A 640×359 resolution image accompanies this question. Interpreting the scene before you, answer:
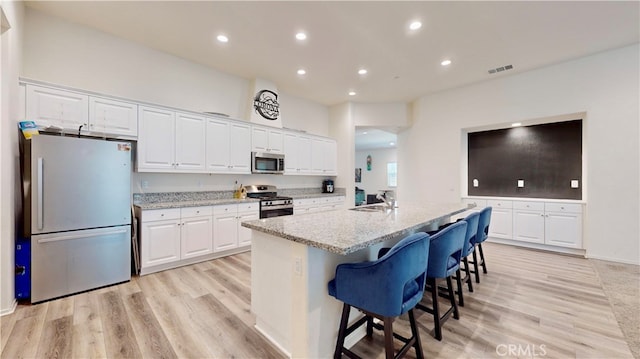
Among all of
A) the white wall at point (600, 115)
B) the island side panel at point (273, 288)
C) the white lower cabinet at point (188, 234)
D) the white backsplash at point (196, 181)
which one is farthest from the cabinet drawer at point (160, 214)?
the white wall at point (600, 115)

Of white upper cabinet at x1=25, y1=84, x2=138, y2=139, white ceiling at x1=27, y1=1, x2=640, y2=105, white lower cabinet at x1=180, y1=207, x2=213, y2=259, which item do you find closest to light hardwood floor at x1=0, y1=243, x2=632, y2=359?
white lower cabinet at x1=180, y1=207, x2=213, y2=259

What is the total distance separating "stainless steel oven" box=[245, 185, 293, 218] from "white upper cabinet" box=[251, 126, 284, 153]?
2.49 feet

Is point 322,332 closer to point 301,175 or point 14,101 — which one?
point 14,101

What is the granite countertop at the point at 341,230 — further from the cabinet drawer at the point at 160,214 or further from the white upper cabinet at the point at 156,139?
the white upper cabinet at the point at 156,139

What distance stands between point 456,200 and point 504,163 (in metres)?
1.20

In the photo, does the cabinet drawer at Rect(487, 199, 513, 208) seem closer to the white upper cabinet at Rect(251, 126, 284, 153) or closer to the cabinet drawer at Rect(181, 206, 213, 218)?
the white upper cabinet at Rect(251, 126, 284, 153)

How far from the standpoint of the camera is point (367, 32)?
3309mm

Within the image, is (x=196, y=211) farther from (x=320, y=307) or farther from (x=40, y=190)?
(x=320, y=307)

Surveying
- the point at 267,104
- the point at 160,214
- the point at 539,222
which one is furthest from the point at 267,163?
the point at 539,222

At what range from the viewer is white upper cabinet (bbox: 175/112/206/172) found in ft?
12.2

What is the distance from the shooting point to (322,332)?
1.68 metres

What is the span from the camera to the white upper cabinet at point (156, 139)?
11.0ft

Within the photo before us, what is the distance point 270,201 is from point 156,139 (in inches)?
76.7

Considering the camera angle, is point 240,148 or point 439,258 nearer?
point 439,258
